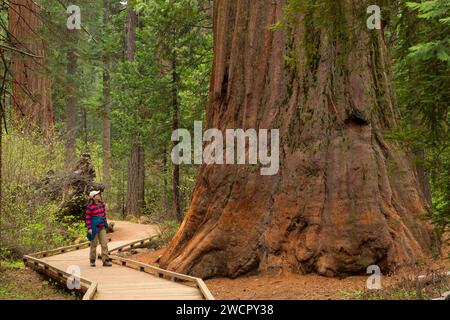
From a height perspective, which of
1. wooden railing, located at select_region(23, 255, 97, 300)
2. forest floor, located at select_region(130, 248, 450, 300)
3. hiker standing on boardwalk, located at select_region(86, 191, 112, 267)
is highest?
hiker standing on boardwalk, located at select_region(86, 191, 112, 267)

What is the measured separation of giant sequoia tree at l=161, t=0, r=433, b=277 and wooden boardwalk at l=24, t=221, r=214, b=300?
475mm

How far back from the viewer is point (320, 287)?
8469 millimetres

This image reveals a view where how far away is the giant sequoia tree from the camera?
9.22 m

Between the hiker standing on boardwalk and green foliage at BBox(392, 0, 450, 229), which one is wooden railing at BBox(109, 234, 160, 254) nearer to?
the hiker standing on boardwalk

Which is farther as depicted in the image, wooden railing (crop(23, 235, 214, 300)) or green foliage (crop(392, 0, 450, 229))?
wooden railing (crop(23, 235, 214, 300))

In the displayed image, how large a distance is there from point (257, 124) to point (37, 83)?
51.2ft

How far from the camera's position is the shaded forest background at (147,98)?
598cm

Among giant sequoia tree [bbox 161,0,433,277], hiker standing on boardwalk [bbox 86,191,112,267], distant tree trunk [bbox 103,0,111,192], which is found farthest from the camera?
distant tree trunk [bbox 103,0,111,192]

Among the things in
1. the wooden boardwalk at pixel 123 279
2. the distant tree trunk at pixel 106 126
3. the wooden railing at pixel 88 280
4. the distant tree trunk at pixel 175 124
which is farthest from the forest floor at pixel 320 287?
the distant tree trunk at pixel 106 126

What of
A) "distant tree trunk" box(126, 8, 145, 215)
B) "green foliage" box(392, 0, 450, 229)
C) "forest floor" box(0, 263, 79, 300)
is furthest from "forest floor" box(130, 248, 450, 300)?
"distant tree trunk" box(126, 8, 145, 215)

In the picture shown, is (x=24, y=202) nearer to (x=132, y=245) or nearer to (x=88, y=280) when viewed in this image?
(x=132, y=245)

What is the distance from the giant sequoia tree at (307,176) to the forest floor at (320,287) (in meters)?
0.24

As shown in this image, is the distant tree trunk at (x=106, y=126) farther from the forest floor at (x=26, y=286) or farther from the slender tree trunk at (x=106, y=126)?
the forest floor at (x=26, y=286)

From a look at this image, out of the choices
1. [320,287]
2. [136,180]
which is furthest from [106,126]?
[320,287]
